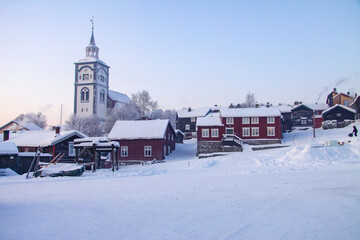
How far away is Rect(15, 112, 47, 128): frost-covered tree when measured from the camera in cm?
9091

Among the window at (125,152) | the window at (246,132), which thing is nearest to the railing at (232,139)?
the window at (246,132)

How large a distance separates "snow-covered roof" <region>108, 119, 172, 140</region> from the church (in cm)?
3745

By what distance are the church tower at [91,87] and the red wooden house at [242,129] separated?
1706 inches

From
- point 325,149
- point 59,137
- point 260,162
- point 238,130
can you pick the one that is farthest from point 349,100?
point 59,137

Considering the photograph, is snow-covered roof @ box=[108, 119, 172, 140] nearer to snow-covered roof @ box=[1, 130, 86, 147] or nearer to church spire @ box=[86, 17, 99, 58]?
snow-covered roof @ box=[1, 130, 86, 147]

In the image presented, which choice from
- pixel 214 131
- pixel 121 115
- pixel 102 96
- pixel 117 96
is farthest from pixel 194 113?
pixel 117 96

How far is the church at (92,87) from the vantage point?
8050cm

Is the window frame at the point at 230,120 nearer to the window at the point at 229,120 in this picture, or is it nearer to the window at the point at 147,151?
the window at the point at 229,120

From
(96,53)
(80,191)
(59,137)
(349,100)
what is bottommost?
(80,191)

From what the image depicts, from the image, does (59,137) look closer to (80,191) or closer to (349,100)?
(80,191)

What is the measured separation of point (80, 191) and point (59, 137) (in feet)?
78.3

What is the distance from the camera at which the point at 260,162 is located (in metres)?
24.1

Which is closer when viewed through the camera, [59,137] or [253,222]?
[253,222]

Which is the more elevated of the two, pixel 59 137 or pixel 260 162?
pixel 59 137
